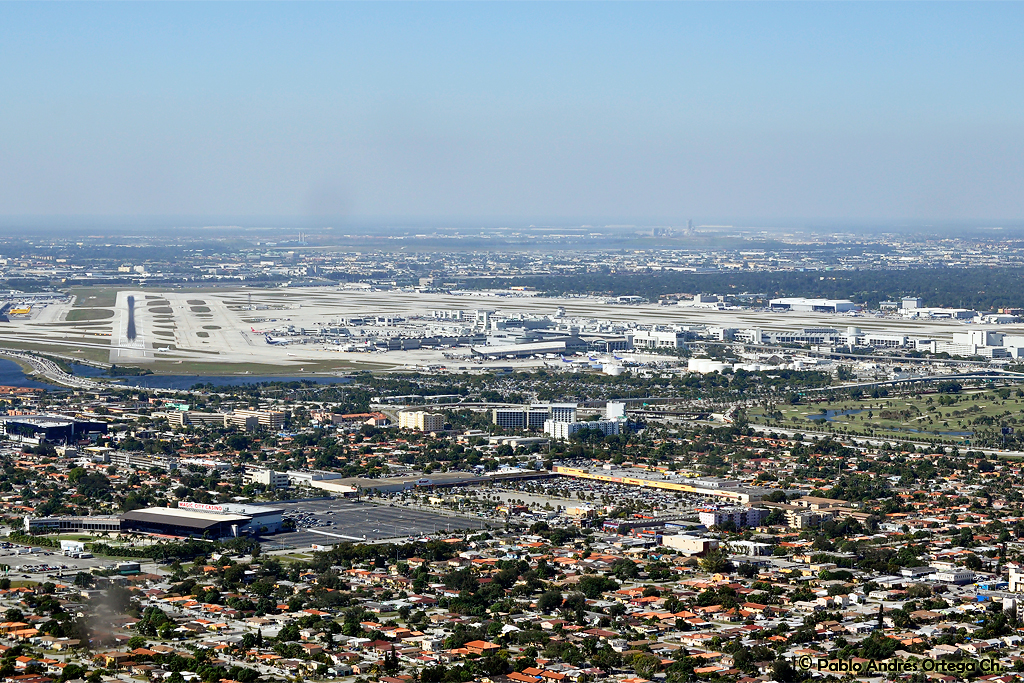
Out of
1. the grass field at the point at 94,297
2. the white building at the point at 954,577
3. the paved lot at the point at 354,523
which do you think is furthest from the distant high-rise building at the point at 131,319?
the white building at the point at 954,577

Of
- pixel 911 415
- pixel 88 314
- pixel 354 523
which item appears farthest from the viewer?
pixel 88 314

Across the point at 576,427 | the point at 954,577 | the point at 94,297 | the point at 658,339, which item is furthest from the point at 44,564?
the point at 94,297

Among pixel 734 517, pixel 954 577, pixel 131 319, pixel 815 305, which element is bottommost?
pixel 131 319

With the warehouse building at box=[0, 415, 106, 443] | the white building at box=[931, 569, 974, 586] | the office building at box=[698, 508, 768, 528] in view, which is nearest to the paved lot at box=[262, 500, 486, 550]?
the office building at box=[698, 508, 768, 528]

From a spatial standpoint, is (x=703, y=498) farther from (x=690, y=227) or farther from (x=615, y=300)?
(x=690, y=227)

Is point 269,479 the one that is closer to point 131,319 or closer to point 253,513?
A: point 253,513

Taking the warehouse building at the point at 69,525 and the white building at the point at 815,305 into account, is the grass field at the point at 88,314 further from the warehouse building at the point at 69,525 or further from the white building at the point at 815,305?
the warehouse building at the point at 69,525
